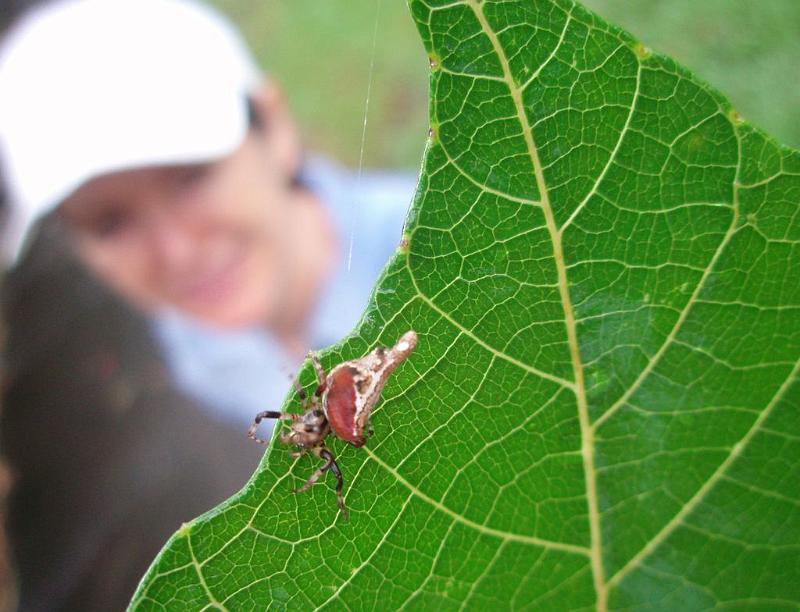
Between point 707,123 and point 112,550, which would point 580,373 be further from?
point 112,550

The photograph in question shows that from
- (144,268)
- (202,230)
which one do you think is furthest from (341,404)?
(144,268)

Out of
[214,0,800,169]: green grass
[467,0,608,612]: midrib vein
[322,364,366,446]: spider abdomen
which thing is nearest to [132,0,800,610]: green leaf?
[467,0,608,612]: midrib vein

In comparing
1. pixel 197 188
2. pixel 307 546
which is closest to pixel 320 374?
pixel 307 546

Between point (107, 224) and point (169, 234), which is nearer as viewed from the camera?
point (169, 234)

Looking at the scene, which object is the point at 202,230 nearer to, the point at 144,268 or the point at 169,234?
the point at 169,234

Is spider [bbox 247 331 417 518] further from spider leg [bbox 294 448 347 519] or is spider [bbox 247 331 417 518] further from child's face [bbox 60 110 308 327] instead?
child's face [bbox 60 110 308 327]

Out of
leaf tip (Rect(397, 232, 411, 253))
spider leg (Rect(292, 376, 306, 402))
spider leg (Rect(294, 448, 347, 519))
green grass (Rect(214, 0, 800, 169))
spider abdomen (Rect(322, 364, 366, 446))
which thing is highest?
green grass (Rect(214, 0, 800, 169))

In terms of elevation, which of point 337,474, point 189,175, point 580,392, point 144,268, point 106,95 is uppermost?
point 106,95
